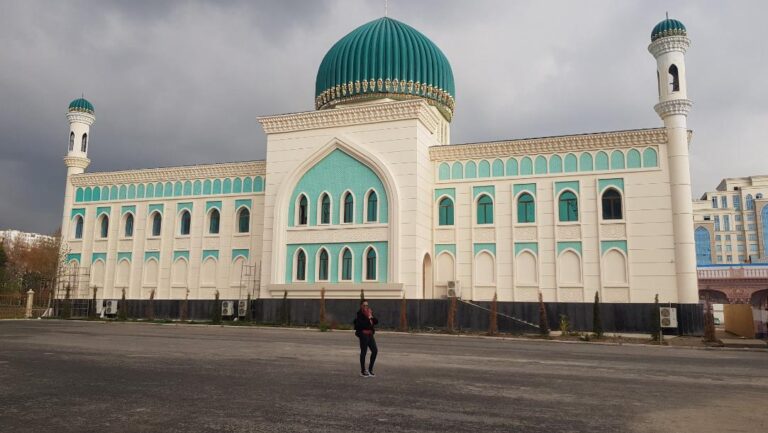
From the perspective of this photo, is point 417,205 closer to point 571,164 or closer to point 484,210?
point 484,210

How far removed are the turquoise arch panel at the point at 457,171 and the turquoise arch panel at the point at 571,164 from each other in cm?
479

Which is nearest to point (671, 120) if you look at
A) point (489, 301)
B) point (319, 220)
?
point (489, 301)

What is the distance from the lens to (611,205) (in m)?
25.3

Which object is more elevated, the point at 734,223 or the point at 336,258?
the point at 734,223

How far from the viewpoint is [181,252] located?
3225cm

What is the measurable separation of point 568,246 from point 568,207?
5.92 feet

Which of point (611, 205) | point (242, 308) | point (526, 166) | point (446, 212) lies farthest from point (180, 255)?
point (611, 205)

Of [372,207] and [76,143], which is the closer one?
[372,207]

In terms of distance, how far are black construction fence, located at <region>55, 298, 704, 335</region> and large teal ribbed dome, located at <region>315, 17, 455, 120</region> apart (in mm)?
11077

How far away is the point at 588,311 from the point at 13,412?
2210cm

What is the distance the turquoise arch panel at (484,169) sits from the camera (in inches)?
1077

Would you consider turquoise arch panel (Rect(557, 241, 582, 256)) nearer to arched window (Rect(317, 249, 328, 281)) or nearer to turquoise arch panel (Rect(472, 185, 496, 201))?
turquoise arch panel (Rect(472, 185, 496, 201))

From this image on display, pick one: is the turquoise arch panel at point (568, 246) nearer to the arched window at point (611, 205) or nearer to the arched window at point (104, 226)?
the arched window at point (611, 205)

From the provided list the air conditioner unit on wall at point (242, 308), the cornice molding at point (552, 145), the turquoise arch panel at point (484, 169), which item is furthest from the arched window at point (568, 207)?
the air conditioner unit on wall at point (242, 308)
